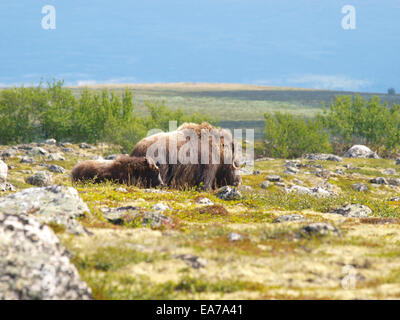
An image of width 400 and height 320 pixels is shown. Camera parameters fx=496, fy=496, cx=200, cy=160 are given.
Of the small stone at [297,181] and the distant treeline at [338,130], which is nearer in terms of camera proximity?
the small stone at [297,181]

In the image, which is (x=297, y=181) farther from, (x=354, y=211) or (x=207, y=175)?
(x=354, y=211)

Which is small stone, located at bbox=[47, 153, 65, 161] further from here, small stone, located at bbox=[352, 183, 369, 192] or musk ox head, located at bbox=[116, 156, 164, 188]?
small stone, located at bbox=[352, 183, 369, 192]

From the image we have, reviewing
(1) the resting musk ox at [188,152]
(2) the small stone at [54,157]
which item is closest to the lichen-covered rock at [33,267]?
(1) the resting musk ox at [188,152]

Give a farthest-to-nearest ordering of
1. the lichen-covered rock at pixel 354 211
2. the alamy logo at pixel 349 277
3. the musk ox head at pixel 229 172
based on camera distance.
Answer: the musk ox head at pixel 229 172
the lichen-covered rock at pixel 354 211
the alamy logo at pixel 349 277

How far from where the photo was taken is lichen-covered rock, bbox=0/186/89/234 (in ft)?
35.2

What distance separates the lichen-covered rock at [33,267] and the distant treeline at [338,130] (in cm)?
5042

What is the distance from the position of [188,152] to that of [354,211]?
7434 millimetres

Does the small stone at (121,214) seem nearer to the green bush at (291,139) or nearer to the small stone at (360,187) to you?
the small stone at (360,187)

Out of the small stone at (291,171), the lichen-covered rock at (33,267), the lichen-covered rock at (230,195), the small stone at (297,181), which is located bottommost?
the small stone at (297,181)

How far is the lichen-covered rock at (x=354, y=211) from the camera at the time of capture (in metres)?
16.2

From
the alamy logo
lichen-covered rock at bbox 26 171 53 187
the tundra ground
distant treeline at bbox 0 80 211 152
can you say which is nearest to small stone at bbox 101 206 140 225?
the tundra ground

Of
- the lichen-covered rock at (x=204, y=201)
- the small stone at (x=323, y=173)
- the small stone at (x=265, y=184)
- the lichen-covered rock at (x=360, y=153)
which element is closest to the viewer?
the lichen-covered rock at (x=204, y=201)

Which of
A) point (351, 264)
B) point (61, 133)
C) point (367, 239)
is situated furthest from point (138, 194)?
point (61, 133)
